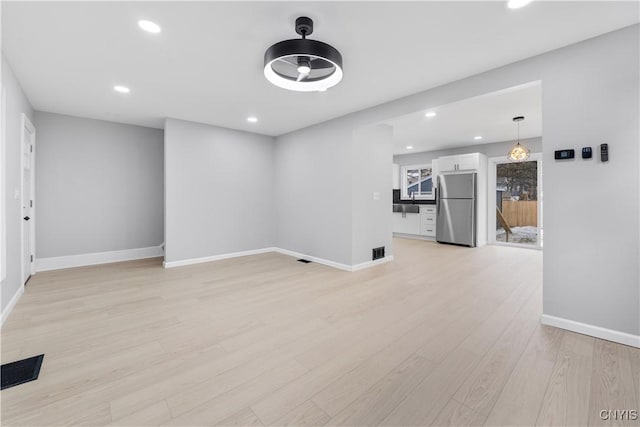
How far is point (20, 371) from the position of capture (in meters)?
1.82

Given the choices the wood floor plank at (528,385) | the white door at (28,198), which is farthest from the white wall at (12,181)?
the wood floor plank at (528,385)

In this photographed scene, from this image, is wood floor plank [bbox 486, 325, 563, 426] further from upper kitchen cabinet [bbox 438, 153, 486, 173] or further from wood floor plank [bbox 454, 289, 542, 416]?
upper kitchen cabinet [bbox 438, 153, 486, 173]

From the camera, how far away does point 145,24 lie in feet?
6.93

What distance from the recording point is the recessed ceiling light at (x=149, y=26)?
2.09 metres

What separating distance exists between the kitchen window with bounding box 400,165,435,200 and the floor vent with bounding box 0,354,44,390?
27.1ft

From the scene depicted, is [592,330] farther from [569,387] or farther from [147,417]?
[147,417]

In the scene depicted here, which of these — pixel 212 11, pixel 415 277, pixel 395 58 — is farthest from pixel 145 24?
pixel 415 277

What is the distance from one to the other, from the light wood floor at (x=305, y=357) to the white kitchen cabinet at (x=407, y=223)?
423cm

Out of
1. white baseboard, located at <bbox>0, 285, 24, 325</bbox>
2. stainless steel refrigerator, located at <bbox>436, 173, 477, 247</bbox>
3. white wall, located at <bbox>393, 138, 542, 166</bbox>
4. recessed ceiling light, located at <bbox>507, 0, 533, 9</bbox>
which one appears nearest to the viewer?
recessed ceiling light, located at <bbox>507, 0, 533, 9</bbox>

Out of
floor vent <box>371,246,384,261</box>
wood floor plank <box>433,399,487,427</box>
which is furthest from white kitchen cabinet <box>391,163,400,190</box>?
wood floor plank <box>433,399,487,427</box>

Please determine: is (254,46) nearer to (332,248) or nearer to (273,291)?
(273,291)

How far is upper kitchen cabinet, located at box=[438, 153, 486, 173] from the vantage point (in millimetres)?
6543

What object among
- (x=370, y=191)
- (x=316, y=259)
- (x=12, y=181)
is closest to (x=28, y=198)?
(x=12, y=181)

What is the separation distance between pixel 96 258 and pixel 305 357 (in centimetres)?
462
